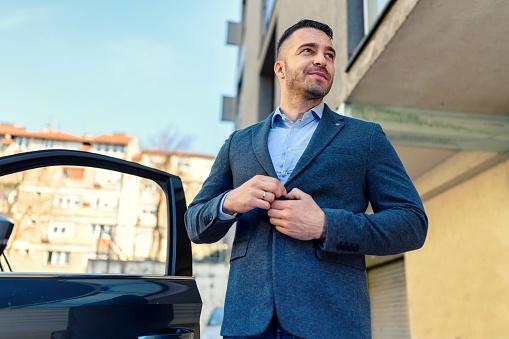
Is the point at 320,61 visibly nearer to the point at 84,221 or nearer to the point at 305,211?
the point at 305,211

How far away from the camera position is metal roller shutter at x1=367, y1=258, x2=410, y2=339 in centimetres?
676

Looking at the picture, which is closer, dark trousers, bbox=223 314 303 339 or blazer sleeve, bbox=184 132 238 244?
dark trousers, bbox=223 314 303 339

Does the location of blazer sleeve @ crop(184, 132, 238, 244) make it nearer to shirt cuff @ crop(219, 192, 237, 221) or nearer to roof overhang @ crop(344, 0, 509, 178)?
shirt cuff @ crop(219, 192, 237, 221)

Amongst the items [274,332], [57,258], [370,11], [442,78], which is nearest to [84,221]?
[57,258]

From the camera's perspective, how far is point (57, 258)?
1.97 metres

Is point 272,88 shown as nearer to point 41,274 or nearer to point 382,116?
point 382,116

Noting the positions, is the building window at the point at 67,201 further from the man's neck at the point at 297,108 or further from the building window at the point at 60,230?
the man's neck at the point at 297,108

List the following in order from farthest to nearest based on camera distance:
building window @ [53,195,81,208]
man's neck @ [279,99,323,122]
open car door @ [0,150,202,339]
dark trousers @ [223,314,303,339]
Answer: building window @ [53,195,81,208] → man's neck @ [279,99,323,122] → open car door @ [0,150,202,339] → dark trousers @ [223,314,303,339]

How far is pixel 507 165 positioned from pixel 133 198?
348 cm

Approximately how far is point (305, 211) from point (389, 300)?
21.9 feet

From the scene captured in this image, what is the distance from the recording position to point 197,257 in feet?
73.4

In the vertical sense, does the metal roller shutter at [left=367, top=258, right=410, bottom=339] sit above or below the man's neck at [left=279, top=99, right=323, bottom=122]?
→ below

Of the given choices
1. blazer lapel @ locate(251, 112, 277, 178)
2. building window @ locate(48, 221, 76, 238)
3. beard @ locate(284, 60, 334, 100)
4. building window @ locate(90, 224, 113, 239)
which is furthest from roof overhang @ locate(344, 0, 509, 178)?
building window @ locate(48, 221, 76, 238)

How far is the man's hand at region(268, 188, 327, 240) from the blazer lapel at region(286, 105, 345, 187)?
0.49ft
